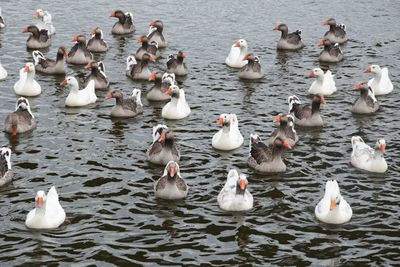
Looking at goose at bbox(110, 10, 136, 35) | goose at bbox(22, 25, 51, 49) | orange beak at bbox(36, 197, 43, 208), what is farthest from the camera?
goose at bbox(110, 10, 136, 35)

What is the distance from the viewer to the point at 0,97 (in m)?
30.4

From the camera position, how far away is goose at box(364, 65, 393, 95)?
1248 inches

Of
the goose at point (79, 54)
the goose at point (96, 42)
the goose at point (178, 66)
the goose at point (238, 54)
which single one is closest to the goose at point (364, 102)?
the goose at point (238, 54)

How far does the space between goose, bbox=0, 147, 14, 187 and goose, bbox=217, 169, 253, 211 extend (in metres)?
6.19

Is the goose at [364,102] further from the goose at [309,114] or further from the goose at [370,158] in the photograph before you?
the goose at [370,158]

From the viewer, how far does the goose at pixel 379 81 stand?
31703 millimetres

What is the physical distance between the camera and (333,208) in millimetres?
20656

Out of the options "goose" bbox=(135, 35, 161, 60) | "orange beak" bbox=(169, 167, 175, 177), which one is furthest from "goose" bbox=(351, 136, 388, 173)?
"goose" bbox=(135, 35, 161, 60)

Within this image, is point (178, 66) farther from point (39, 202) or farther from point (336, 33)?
point (39, 202)

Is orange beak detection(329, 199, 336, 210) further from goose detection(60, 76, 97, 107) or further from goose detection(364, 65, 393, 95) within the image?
goose detection(60, 76, 97, 107)

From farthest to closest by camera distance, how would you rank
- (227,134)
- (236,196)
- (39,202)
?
(227,134)
(236,196)
(39,202)

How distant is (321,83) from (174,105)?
6.52 m

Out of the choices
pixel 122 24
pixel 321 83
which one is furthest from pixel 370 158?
pixel 122 24

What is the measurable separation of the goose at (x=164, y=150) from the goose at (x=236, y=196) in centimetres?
304
